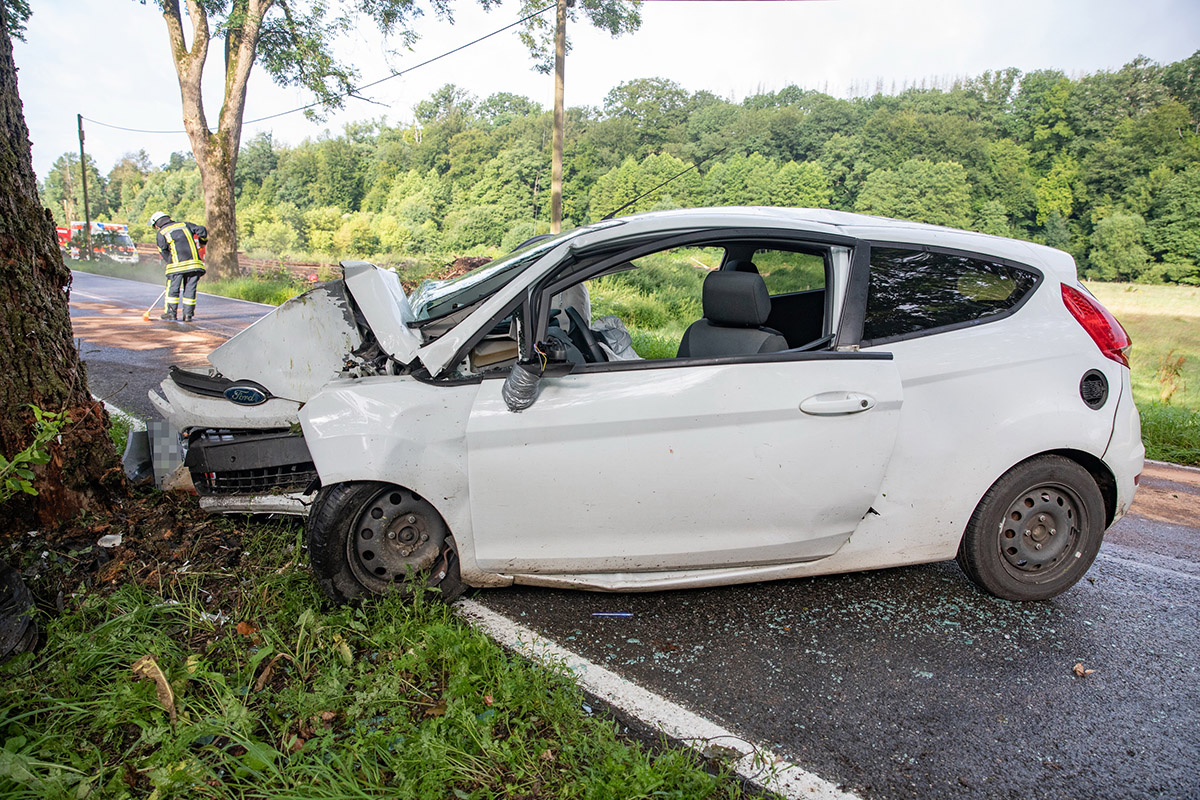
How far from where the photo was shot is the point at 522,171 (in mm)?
48812

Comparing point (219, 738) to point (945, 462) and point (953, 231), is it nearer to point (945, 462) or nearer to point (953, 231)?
point (945, 462)

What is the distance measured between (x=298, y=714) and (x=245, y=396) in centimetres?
157

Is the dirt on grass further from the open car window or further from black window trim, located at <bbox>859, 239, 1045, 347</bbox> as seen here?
black window trim, located at <bbox>859, 239, 1045, 347</bbox>

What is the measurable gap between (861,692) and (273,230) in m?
61.6

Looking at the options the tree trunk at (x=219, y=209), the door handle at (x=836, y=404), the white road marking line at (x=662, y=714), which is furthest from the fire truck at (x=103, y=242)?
the door handle at (x=836, y=404)

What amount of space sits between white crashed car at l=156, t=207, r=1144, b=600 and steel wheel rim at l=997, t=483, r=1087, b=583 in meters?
0.01

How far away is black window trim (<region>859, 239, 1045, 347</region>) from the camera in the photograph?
294 cm

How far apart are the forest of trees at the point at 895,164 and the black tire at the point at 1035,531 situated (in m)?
36.2

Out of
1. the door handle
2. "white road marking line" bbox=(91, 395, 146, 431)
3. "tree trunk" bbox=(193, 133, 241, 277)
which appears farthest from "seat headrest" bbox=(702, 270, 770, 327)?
"tree trunk" bbox=(193, 133, 241, 277)

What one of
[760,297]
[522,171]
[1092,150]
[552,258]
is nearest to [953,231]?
[760,297]

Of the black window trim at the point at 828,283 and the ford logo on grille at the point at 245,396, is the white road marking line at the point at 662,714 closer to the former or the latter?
the ford logo on grille at the point at 245,396

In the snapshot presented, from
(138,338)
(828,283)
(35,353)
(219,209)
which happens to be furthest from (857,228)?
(219,209)

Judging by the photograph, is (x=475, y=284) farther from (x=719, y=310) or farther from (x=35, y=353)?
(x=35, y=353)

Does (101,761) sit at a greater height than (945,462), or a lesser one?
lesser
